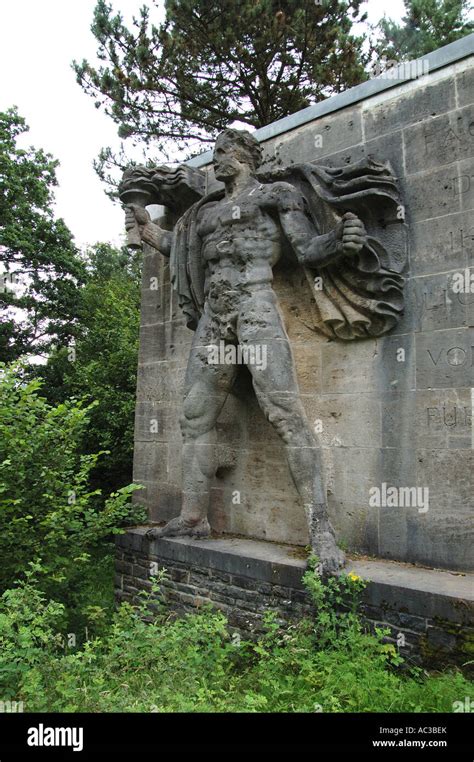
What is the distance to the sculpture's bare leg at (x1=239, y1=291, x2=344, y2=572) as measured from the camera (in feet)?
16.3

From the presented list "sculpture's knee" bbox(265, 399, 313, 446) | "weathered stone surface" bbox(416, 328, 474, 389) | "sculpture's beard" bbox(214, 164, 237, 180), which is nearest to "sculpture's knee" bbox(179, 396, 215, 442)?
"sculpture's knee" bbox(265, 399, 313, 446)

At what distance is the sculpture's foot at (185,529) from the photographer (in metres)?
5.95

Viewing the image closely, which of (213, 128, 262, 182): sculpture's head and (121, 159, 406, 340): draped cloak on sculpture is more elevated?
(213, 128, 262, 182): sculpture's head

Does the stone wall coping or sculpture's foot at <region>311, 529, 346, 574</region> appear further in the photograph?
the stone wall coping

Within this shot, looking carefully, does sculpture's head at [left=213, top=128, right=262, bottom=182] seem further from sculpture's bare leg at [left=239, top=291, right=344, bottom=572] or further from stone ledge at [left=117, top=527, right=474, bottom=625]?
stone ledge at [left=117, top=527, right=474, bottom=625]

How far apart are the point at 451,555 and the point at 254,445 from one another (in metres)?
2.13

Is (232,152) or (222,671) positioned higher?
(232,152)

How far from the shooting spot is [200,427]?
589 cm

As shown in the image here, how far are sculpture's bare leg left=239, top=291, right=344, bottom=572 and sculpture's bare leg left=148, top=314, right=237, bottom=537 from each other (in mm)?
484

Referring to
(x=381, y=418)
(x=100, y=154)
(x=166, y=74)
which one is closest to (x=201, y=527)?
(x=381, y=418)

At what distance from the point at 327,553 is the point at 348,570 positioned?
0.20 meters

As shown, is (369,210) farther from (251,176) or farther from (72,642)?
(72,642)

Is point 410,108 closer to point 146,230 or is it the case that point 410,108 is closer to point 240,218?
point 240,218

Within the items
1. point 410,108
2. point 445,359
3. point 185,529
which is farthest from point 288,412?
point 410,108
